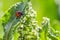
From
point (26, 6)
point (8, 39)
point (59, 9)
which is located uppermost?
point (59, 9)

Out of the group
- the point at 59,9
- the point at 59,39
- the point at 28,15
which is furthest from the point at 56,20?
Answer: the point at 28,15

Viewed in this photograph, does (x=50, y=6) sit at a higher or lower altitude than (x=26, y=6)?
higher

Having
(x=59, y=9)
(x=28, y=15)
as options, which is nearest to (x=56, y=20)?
(x=59, y=9)

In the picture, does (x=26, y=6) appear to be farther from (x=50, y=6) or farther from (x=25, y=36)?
(x=50, y=6)

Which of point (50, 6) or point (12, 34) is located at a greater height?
point (50, 6)

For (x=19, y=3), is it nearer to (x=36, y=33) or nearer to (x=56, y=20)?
(x=36, y=33)

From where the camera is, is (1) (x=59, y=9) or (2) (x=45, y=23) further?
(1) (x=59, y=9)

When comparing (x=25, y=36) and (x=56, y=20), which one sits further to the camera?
(x=56, y=20)

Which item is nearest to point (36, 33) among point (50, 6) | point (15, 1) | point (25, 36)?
point (25, 36)
